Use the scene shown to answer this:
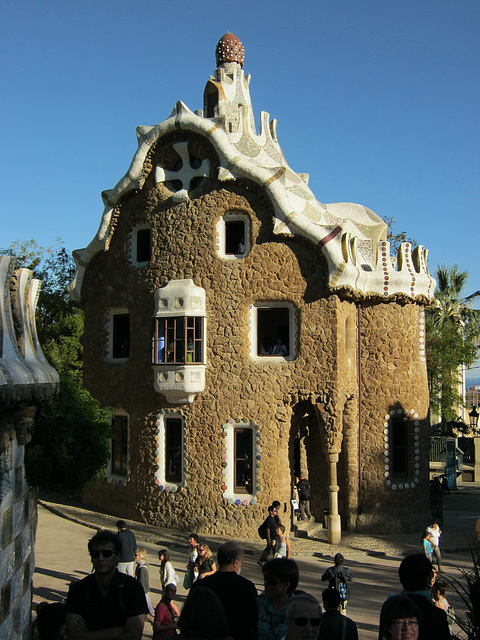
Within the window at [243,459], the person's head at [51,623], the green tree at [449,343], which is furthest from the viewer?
the green tree at [449,343]

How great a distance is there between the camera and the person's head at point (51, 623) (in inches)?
221

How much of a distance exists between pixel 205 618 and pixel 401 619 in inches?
44.1

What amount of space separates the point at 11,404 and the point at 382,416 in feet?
40.7

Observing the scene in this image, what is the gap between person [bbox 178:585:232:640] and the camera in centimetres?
377

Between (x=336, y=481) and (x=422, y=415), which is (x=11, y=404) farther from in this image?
(x=422, y=415)

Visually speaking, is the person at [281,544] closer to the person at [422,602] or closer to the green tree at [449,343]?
the person at [422,602]

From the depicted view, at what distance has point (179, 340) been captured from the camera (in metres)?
15.8

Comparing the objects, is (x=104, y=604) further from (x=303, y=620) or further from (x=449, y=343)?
(x=449, y=343)

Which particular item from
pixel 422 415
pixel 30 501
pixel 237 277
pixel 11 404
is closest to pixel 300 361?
pixel 237 277

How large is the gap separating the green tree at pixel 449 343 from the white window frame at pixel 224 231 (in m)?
11.7

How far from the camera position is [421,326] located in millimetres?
17438

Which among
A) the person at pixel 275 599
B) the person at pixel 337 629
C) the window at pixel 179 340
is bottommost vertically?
the person at pixel 337 629

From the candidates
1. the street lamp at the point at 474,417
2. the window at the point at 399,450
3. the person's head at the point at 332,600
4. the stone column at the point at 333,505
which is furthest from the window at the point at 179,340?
the street lamp at the point at 474,417

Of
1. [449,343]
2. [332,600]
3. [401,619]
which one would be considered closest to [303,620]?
[401,619]
